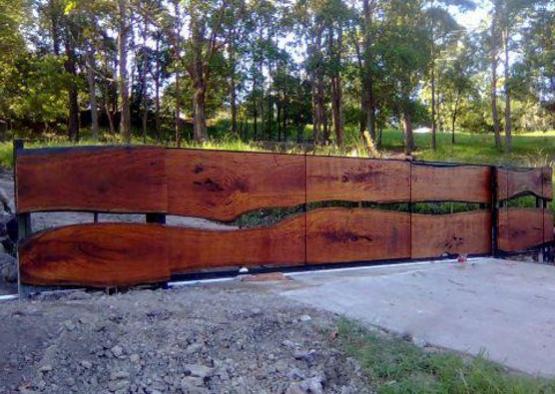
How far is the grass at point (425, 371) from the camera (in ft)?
7.02

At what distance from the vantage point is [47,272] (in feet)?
10.5

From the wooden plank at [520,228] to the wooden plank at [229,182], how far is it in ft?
9.01

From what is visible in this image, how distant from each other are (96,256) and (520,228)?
15.8 ft

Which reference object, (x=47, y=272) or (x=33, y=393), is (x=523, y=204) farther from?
(x=33, y=393)

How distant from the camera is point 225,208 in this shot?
3920 mm

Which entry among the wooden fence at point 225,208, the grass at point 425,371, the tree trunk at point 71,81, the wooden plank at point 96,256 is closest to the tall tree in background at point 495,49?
the tree trunk at point 71,81

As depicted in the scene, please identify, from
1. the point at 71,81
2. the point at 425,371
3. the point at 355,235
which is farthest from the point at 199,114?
the point at 425,371

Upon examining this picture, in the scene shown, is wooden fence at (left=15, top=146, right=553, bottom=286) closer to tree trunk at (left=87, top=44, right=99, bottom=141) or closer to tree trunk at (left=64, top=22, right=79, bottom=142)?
tree trunk at (left=87, top=44, right=99, bottom=141)

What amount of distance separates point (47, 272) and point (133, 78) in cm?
2635

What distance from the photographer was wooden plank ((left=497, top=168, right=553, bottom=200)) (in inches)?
231

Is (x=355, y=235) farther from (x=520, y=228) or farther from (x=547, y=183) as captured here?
(x=547, y=183)

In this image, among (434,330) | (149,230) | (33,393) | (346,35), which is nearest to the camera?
(33,393)

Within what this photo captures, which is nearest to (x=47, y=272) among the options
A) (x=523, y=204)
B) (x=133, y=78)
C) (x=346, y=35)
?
(x=523, y=204)

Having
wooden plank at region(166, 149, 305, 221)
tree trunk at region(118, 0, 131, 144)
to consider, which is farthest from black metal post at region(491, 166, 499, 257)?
tree trunk at region(118, 0, 131, 144)
